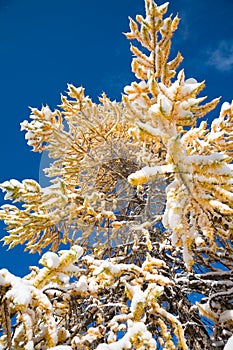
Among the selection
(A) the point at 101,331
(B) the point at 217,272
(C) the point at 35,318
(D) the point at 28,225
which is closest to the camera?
(C) the point at 35,318

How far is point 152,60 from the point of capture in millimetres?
3066

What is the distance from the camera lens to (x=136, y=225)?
11.5ft

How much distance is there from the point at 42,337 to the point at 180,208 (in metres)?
1.33

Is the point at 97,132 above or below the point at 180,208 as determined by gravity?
above

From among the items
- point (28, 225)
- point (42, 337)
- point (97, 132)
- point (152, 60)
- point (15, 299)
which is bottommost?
point (42, 337)

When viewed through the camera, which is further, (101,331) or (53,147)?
(53,147)

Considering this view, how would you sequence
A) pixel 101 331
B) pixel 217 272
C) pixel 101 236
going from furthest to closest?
pixel 101 236 < pixel 217 272 < pixel 101 331

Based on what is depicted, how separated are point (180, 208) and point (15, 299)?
1121 mm

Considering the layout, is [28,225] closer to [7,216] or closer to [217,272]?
[7,216]

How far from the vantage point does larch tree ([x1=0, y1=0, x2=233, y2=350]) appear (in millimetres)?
1872

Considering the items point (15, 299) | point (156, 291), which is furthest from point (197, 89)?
point (15, 299)

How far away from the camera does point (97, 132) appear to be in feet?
12.8

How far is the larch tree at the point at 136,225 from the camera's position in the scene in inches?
73.7

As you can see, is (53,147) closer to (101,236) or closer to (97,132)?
(97,132)
